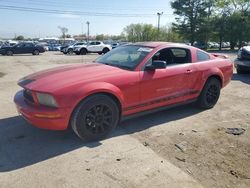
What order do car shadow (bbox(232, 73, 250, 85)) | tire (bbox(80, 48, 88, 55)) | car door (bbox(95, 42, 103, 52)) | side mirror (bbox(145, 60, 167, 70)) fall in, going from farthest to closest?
car door (bbox(95, 42, 103, 52)) → tire (bbox(80, 48, 88, 55)) → car shadow (bbox(232, 73, 250, 85)) → side mirror (bbox(145, 60, 167, 70))

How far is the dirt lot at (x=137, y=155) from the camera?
3287mm

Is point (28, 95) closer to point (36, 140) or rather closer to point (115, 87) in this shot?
point (36, 140)

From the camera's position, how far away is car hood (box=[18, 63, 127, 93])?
160 inches

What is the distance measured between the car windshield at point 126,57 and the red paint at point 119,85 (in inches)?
4.4

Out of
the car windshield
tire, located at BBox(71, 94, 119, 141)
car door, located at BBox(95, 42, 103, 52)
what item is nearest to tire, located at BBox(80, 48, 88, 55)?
car door, located at BBox(95, 42, 103, 52)

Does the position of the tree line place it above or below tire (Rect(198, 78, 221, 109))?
above

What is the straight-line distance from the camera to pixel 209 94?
6.10 m

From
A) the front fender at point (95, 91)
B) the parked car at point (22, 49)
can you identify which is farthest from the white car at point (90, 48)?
the front fender at point (95, 91)

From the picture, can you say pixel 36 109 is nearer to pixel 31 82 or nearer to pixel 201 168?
pixel 31 82

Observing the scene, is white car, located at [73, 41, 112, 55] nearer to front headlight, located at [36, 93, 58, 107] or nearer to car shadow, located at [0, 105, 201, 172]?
car shadow, located at [0, 105, 201, 172]

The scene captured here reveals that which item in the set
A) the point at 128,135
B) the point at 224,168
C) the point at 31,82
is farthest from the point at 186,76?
the point at 31,82

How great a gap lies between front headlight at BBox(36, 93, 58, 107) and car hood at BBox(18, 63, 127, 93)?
0.24ft

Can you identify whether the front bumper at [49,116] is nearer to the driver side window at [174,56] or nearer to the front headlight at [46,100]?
the front headlight at [46,100]

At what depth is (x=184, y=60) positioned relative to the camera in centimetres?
565
